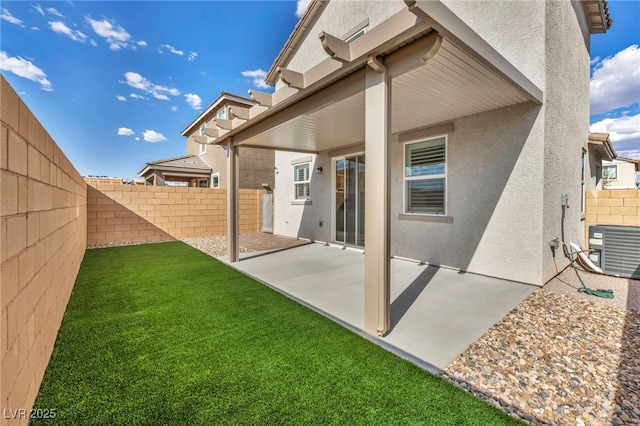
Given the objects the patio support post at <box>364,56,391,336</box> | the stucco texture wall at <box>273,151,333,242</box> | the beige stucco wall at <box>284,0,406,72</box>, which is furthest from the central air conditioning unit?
the beige stucco wall at <box>284,0,406,72</box>

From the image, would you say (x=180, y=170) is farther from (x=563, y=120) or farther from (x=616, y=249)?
(x=616, y=249)

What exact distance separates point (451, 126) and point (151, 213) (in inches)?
411

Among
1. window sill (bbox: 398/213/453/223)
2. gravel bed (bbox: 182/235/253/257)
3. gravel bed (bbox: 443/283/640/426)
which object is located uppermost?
window sill (bbox: 398/213/453/223)

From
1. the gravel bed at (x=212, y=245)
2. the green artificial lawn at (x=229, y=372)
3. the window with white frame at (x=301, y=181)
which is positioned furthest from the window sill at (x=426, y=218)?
the gravel bed at (x=212, y=245)

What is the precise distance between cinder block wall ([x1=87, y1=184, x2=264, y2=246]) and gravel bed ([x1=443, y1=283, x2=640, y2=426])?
11.0m

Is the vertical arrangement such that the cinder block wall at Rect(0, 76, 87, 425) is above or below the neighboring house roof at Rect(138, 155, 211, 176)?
below

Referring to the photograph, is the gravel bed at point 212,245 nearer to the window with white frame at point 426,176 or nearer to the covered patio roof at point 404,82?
the covered patio roof at point 404,82

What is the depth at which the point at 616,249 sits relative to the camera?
225 inches

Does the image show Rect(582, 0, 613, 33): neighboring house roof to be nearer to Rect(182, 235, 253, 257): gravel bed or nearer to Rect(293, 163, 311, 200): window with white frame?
Rect(293, 163, 311, 200): window with white frame

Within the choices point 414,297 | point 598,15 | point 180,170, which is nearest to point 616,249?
point 414,297

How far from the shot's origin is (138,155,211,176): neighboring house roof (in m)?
15.6

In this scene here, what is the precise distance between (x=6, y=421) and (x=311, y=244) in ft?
27.5

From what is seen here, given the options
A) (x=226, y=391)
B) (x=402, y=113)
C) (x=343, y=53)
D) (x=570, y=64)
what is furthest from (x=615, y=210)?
(x=226, y=391)

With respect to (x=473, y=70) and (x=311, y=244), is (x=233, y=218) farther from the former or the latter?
(x=473, y=70)
